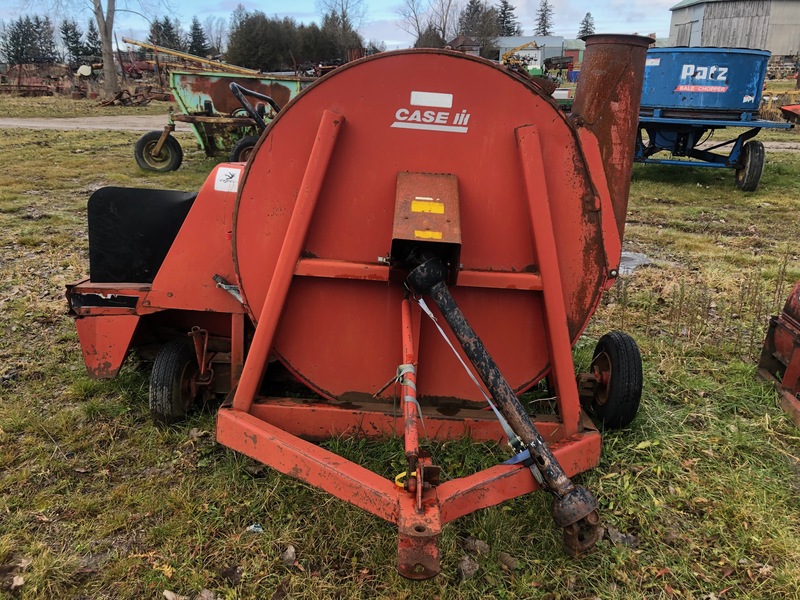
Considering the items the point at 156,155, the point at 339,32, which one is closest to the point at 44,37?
the point at 339,32

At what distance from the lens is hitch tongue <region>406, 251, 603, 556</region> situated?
1935 millimetres

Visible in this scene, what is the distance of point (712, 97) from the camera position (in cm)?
946

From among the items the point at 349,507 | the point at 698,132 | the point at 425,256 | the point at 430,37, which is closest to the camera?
the point at 425,256

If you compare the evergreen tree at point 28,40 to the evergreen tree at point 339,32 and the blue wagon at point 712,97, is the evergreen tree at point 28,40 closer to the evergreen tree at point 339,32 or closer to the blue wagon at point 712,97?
the evergreen tree at point 339,32

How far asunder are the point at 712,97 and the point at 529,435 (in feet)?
31.1

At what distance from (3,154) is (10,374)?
10.9 metres

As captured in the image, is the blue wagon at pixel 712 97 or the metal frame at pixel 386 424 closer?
the metal frame at pixel 386 424

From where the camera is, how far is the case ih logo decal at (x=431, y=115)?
7.70 ft

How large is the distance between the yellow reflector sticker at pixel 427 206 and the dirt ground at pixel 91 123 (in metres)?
17.8

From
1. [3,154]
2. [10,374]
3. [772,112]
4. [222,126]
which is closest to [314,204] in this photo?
[10,374]

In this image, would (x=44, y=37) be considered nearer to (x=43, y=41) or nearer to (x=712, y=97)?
(x=43, y=41)

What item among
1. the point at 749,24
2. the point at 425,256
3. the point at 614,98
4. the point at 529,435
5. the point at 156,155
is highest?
the point at 749,24

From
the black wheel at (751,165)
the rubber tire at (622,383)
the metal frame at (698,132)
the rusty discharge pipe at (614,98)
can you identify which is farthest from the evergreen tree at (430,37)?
the rubber tire at (622,383)

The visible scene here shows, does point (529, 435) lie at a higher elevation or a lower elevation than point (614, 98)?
lower
